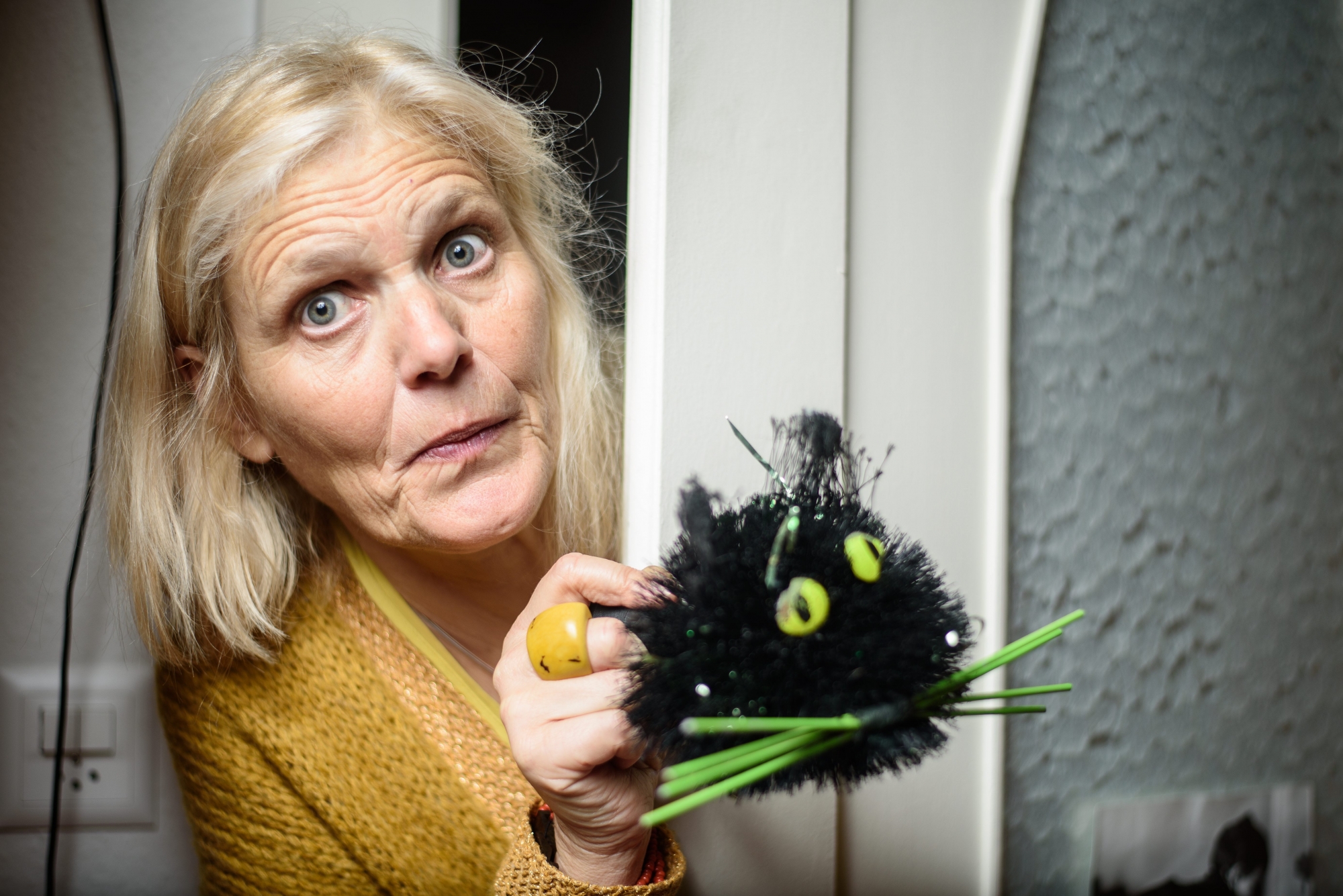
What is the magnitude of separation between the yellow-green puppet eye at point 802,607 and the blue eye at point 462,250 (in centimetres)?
42

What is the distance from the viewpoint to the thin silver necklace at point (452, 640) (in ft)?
2.78

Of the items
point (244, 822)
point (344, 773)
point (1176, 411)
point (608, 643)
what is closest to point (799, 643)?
point (608, 643)

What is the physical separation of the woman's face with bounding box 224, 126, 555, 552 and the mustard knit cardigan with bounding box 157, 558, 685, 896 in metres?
0.19

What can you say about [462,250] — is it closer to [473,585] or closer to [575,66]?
[575,66]

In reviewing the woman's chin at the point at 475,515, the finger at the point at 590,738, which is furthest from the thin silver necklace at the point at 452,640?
the finger at the point at 590,738

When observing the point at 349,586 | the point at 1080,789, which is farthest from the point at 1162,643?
the point at 349,586

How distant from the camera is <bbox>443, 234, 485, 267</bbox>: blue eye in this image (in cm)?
66

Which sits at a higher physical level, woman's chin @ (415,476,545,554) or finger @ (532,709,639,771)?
woman's chin @ (415,476,545,554)

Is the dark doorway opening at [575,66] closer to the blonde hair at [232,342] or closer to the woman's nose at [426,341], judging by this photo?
the blonde hair at [232,342]

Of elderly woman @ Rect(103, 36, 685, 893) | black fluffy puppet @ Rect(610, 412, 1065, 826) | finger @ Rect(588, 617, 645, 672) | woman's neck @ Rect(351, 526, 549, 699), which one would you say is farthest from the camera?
woman's neck @ Rect(351, 526, 549, 699)

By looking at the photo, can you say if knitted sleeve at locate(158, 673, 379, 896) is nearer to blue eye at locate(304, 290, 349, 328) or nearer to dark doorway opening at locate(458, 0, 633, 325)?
blue eye at locate(304, 290, 349, 328)

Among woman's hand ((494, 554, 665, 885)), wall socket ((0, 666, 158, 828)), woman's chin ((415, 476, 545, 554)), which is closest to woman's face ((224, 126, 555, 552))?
woman's chin ((415, 476, 545, 554))

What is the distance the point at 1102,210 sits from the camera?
900 millimetres

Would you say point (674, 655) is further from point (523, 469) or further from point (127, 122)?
point (127, 122)
